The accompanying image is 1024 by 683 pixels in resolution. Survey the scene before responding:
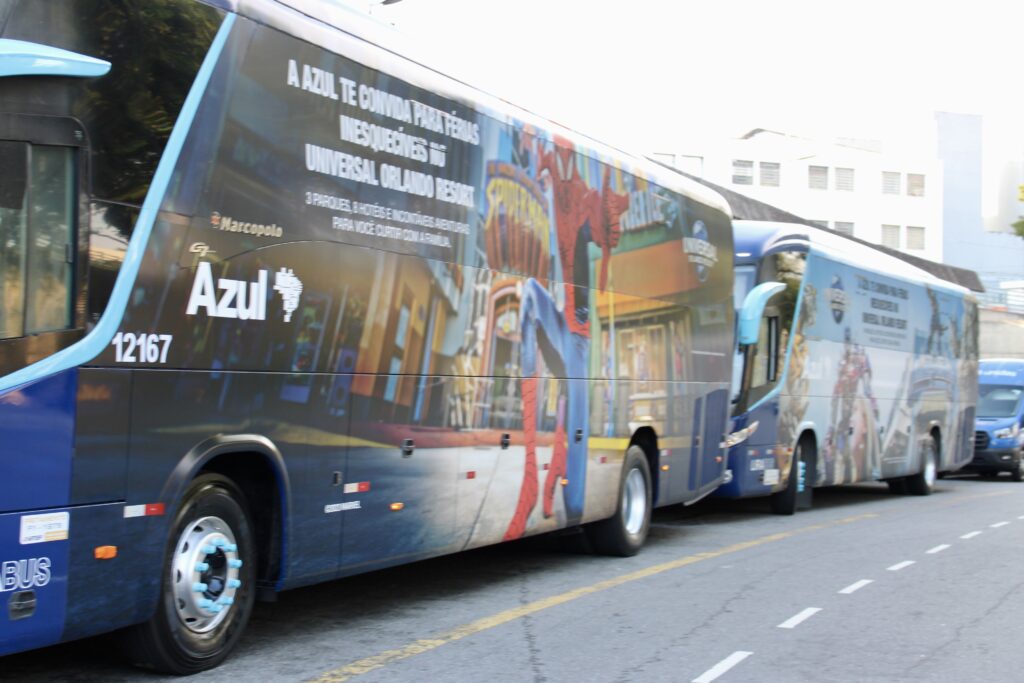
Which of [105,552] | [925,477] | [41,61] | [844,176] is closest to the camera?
[41,61]

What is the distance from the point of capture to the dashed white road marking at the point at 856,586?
9.94 meters

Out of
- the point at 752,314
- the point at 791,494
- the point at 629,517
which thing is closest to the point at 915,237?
the point at 791,494

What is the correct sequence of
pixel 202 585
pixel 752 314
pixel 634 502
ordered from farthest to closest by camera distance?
pixel 752 314 < pixel 634 502 < pixel 202 585

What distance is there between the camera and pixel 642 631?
803cm

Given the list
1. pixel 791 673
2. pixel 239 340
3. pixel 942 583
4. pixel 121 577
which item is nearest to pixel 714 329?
pixel 942 583

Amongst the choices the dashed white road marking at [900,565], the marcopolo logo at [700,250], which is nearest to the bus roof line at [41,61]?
the marcopolo logo at [700,250]

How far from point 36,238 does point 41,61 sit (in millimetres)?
763

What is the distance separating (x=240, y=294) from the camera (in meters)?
6.45

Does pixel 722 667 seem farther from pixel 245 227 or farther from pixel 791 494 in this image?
pixel 791 494

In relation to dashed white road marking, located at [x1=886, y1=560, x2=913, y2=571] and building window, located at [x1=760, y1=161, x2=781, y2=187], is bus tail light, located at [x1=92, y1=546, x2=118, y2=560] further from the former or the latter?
building window, located at [x1=760, y1=161, x2=781, y2=187]

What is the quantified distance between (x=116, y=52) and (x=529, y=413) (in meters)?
4.87

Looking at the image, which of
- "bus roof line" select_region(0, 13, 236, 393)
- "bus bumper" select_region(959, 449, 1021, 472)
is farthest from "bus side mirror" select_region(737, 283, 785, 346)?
"bus bumper" select_region(959, 449, 1021, 472)

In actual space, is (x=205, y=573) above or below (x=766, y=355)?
below

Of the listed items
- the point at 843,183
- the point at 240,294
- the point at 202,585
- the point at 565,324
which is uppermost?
the point at 843,183
